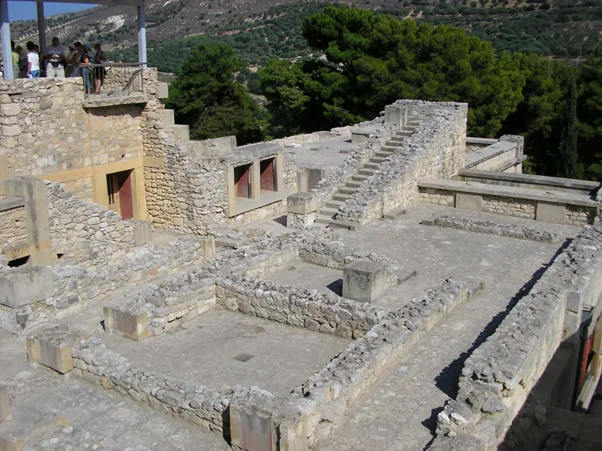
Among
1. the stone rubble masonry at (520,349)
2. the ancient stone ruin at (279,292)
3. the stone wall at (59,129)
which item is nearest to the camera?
the stone rubble masonry at (520,349)

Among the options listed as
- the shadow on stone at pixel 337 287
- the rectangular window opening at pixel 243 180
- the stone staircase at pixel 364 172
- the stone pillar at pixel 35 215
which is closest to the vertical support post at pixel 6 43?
→ the stone pillar at pixel 35 215

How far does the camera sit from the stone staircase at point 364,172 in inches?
730

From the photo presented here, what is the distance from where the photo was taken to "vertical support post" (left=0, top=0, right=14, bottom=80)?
15070 millimetres

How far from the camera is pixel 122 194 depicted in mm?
18531

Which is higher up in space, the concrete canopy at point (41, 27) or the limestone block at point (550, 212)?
the concrete canopy at point (41, 27)

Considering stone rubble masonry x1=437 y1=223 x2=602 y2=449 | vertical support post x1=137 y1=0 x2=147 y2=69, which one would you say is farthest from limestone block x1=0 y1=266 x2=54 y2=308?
vertical support post x1=137 y1=0 x2=147 y2=69

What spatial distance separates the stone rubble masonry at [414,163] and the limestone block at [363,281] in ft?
16.4

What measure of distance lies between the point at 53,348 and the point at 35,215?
5.02 metres

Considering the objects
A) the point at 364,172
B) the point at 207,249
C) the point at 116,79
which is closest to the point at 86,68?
the point at 116,79

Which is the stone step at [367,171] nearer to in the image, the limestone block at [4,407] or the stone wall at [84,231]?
the stone wall at [84,231]

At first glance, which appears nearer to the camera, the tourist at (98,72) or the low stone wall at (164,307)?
the low stone wall at (164,307)

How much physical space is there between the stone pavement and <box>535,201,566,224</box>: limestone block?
0.52 metres

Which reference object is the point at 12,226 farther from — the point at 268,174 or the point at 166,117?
the point at 268,174

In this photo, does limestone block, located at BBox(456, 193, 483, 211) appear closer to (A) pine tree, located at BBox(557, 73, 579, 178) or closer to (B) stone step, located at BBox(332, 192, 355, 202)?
A: (B) stone step, located at BBox(332, 192, 355, 202)
